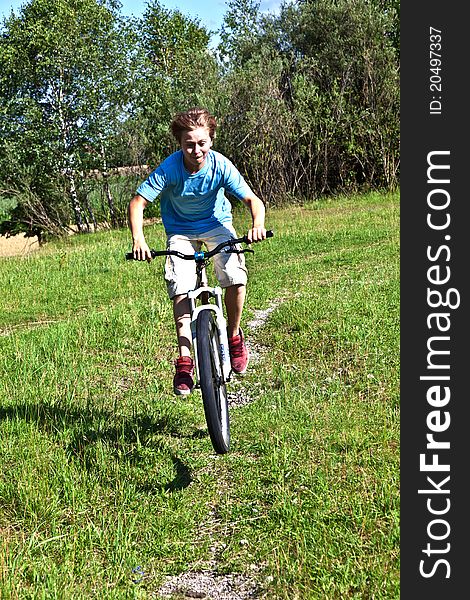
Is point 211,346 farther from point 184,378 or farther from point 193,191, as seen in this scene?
point 193,191

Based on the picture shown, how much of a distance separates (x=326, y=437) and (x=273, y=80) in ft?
63.4

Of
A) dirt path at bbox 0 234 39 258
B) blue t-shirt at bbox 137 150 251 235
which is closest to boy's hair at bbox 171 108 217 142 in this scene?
blue t-shirt at bbox 137 150 251 235

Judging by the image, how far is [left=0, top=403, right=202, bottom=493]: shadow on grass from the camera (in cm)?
488

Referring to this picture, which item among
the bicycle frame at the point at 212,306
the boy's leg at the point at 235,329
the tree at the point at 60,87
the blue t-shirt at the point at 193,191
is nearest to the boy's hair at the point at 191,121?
the blue t-shirt at the point at 193,191

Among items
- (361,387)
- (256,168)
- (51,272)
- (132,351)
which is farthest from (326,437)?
(256,168)

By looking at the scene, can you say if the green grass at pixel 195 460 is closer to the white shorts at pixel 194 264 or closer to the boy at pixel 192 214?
the boy at pixel 192 214

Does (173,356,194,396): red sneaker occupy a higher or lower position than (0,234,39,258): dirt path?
lower

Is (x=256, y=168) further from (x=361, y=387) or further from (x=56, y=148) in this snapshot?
(x=361, y=387)

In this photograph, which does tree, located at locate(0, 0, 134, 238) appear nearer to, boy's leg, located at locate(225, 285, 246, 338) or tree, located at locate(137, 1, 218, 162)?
tree, located at locate(137, 1, 218, 162)

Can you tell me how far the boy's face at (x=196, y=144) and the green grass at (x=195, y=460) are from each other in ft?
6.27

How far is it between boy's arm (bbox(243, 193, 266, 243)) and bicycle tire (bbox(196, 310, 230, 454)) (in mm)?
553

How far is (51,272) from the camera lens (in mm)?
12633

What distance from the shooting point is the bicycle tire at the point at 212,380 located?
4.35 metres

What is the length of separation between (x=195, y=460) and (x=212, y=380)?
0.88 m
